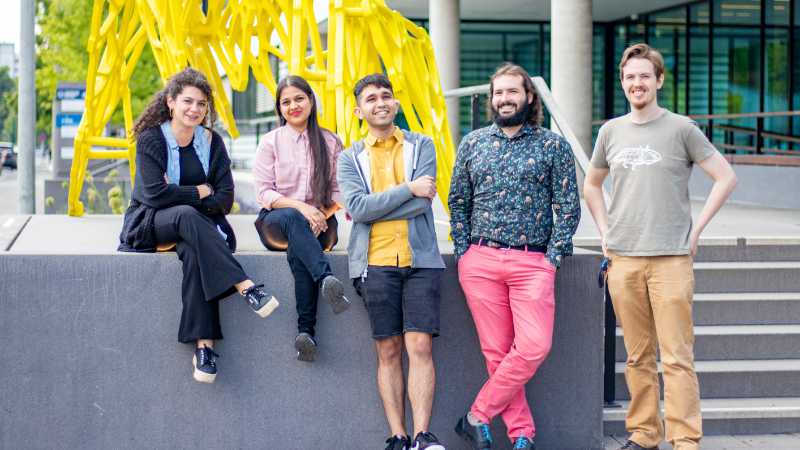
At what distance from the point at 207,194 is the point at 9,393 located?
4.59 feet

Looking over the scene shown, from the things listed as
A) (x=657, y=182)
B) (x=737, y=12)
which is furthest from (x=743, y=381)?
(x=737, y=12)

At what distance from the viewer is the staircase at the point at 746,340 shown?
21.0 feet

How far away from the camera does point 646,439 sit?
568 cm

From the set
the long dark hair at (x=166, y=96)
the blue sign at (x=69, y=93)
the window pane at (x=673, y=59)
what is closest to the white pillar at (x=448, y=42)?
the window pane at (x=673, y=59)

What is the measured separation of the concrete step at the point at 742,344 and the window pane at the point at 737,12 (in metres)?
14.4

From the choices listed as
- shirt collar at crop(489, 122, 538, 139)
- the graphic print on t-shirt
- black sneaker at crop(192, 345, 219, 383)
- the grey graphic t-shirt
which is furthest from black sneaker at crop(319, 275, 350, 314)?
the graphic print on t-shirt

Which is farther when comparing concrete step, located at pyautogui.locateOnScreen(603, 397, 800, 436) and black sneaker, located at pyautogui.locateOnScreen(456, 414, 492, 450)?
concrete step, located at pyautogui.locateOnScreen(603, 397, 800, 436)

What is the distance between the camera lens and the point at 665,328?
5406 mm

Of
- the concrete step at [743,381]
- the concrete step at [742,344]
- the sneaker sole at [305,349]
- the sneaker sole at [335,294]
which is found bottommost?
the concrete step at [743,381]

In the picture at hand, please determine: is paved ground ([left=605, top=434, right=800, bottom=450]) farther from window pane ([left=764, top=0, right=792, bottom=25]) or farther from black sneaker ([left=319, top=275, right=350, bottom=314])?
window pane ([left=764, top=0, right=792, bottom=25])

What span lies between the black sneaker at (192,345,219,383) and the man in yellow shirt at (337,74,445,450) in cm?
82

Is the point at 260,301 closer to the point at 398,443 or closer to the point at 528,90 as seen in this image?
the point at 398,443

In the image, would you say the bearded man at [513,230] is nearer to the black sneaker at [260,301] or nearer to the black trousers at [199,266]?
the black sneaker at [260,301]

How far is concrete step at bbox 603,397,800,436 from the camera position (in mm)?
6379
